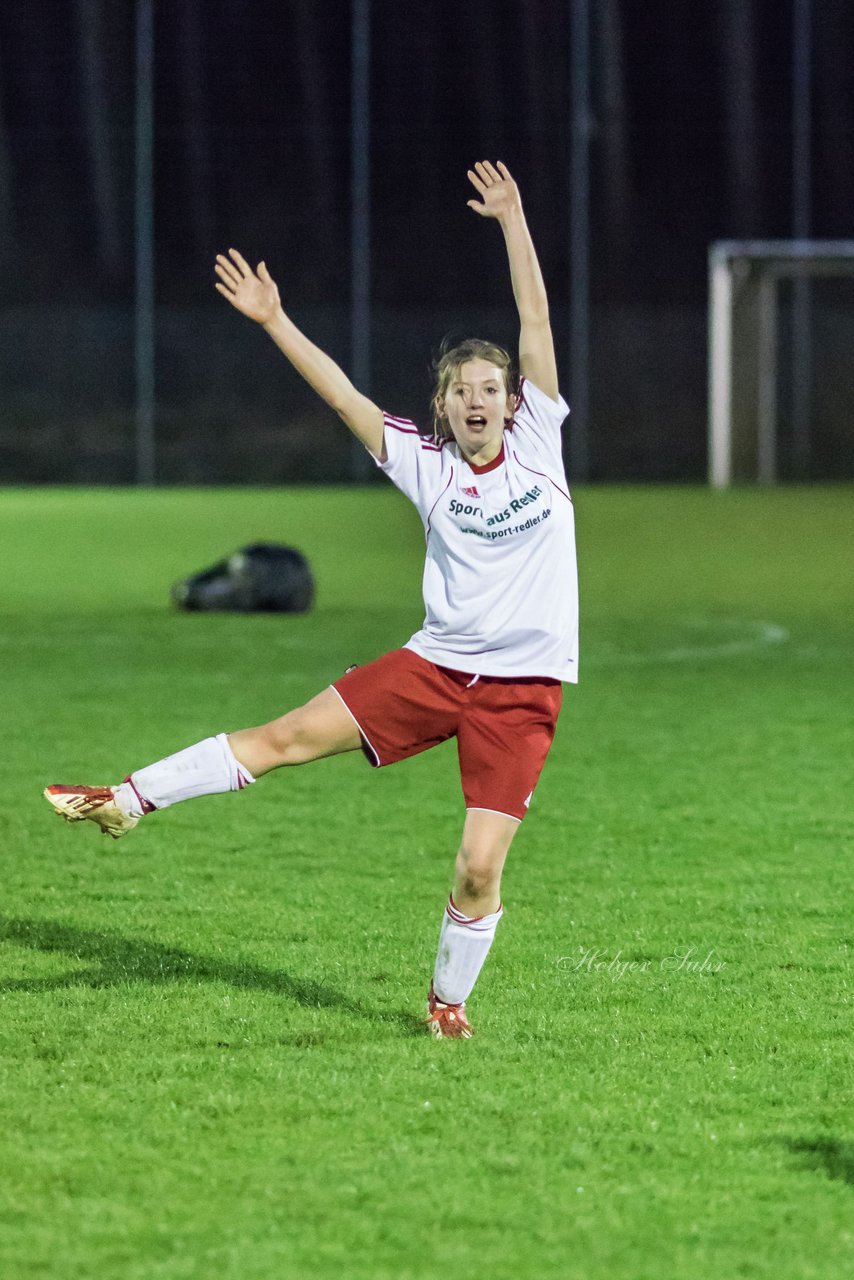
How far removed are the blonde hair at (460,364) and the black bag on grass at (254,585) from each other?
32.3 feet

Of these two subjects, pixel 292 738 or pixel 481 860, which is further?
pixel 292 738

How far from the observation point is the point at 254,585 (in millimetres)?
14477

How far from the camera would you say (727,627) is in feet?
44.7

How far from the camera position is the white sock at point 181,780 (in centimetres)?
460

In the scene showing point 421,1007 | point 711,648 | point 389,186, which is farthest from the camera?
point 389,186

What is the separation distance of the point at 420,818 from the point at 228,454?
897 inches

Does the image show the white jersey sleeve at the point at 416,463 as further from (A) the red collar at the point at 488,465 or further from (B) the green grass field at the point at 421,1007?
(B) the green grass field at the point at 421,1007

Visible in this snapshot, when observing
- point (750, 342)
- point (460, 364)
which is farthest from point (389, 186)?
point (460, 364)

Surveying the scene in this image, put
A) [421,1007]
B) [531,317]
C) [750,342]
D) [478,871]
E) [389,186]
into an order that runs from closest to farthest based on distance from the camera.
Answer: [478,871] → [531,317] → [421,1007] → [750,342] → [389,186]

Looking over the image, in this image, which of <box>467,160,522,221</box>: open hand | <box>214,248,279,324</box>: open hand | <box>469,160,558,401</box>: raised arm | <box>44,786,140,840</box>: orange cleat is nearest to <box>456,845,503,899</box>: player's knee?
<box>44,786,140,840</box>: orange cleat

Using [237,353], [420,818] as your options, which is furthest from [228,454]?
[420,818]

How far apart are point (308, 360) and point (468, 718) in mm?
871

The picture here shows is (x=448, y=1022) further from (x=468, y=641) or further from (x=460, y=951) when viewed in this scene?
(x=468, y=641)

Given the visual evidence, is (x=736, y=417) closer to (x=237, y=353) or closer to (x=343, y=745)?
(x=237, y=353)
